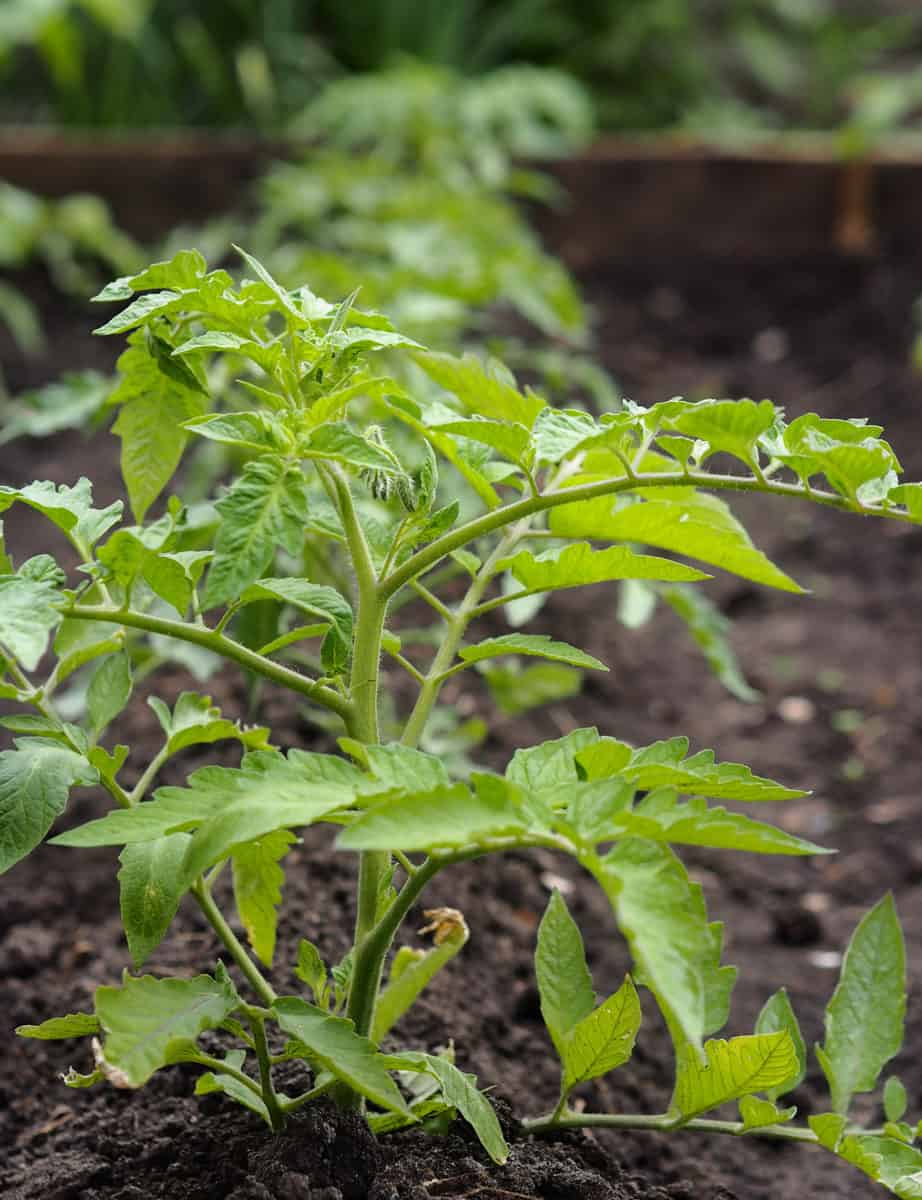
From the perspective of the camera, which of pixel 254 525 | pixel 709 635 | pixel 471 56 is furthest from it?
pixel 471 56

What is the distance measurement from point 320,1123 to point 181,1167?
15 cm

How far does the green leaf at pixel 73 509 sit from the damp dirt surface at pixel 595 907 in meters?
0.45

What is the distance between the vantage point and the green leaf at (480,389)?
41.1 inches

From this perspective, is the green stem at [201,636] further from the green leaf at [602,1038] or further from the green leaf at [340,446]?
the green leaf at [602,1038]

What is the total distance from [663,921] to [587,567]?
296 millimetres

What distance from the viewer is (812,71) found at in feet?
25.1

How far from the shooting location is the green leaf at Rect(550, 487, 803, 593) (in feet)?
3.29

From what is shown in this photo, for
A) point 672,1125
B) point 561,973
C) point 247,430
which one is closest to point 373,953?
point 561,973

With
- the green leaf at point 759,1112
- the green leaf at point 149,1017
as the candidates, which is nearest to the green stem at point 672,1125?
the green leaf at point 759,1112

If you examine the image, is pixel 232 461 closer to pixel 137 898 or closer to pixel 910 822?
pixel 910 822

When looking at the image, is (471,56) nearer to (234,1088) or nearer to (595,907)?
(595,907)

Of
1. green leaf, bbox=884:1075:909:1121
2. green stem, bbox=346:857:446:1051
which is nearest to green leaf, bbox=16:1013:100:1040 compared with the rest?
green stem, bbox=346:857:446:1051

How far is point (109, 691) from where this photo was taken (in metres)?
1.14

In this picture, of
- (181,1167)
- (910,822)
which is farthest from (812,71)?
(181,1167)
